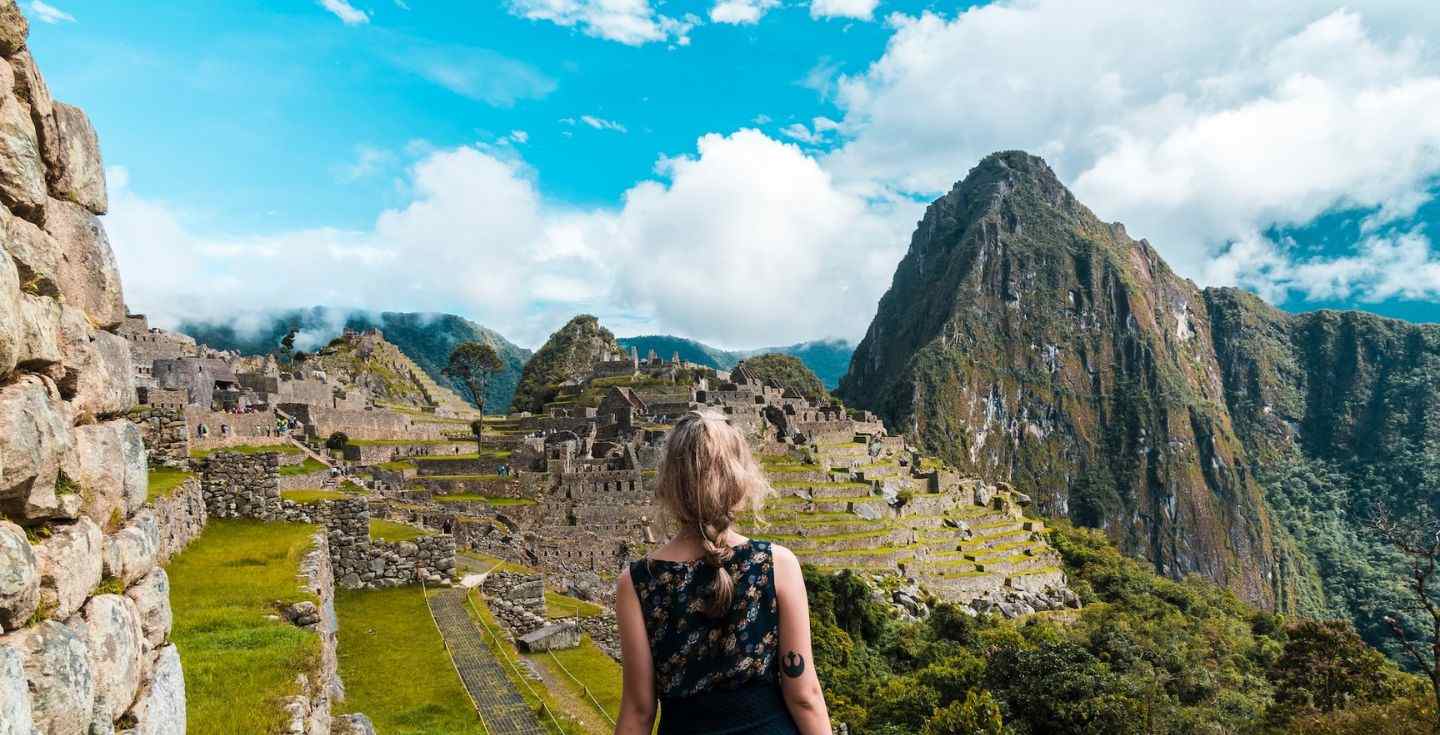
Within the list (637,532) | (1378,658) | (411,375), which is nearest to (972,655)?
(637,532)

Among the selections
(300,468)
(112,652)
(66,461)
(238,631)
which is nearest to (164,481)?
(238,631)

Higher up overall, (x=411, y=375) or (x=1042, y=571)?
(x=411, y=375)

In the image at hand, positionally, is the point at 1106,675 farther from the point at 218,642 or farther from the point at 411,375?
the point at 411,375

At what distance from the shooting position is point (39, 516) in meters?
3.07

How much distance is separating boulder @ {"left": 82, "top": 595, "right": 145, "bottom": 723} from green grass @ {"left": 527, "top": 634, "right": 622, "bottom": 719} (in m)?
11.3

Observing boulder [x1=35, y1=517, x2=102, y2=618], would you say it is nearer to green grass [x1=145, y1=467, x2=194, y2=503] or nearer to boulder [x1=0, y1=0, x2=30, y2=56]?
boulder [x1=0, y1=0, x2=30, y2=56]

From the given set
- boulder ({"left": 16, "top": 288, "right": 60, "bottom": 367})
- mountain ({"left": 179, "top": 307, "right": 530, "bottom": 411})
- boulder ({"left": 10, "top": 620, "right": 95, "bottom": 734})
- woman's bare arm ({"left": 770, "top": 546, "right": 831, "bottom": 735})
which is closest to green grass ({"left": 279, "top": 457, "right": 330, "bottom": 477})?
boulder ({"left": 16, "top": 288, "right": 60, "bottom": 367})

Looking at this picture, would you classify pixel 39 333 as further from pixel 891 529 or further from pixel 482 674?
pixel 891 529

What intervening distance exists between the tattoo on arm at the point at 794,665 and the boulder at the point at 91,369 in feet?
11.0

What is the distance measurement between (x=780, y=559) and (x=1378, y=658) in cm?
4911

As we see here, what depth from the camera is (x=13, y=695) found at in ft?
8.40

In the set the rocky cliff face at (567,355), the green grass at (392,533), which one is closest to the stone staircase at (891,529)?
the green grass at (392,533)

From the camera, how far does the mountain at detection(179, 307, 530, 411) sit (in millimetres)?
122438

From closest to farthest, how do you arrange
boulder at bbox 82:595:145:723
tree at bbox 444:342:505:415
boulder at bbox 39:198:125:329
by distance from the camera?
boulder at bbox 82:595:145:723 → boulder at bbox 39:198:125:329 → tree at bbox 444:342:505:415
